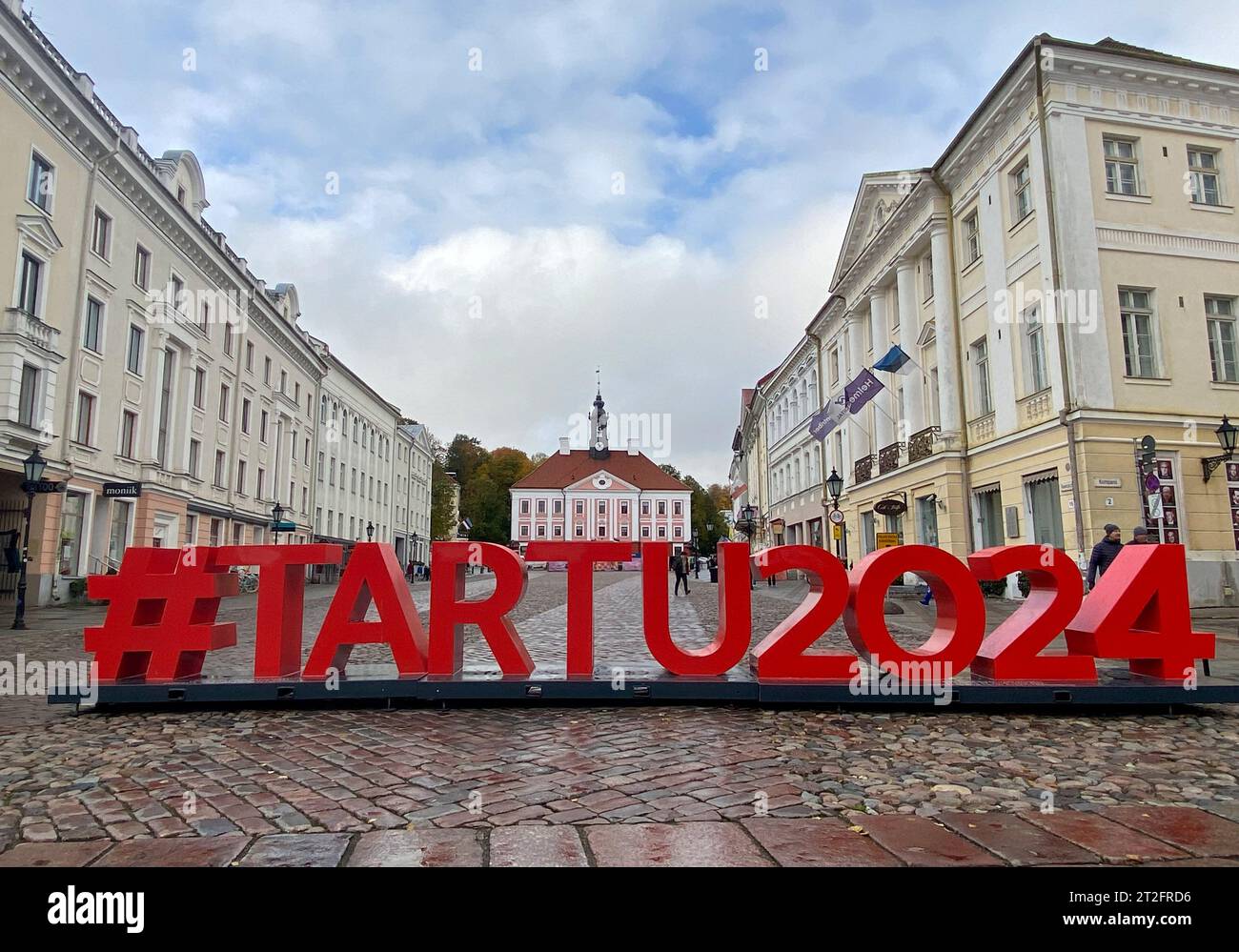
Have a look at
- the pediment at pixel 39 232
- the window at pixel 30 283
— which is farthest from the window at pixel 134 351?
the pediment at pixel 39 232

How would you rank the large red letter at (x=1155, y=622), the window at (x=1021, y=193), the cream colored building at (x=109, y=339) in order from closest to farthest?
1. the large red letter at (x=1155, y=622)
2. the window at (x=1021, y=193)
3. the cream colored building at (x=109, y=339)

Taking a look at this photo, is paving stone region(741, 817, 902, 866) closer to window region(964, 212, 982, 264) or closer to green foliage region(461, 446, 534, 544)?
window region(964, 212, 982, 264)

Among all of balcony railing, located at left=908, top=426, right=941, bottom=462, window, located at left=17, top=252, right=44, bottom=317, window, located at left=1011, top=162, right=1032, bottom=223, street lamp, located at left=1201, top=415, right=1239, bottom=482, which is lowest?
street lamp, located at left=1201, top=415, right=1239, bottom=482

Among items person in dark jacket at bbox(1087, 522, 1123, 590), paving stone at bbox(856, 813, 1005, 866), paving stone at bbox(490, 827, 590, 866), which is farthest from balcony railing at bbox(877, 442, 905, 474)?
paving stone at bbox(490, 827, 590, 866)

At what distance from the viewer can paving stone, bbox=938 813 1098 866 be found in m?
3.19

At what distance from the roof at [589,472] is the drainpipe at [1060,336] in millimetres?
89402

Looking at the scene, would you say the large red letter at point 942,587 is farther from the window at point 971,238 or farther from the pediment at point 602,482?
the pediment at point 602,482

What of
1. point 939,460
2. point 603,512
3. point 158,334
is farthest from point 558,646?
point 603,512

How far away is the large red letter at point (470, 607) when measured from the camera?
6832 mm

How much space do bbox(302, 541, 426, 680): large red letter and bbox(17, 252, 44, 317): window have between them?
66.9 ft

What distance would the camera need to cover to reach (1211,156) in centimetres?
1934

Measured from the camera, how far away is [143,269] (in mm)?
28297
